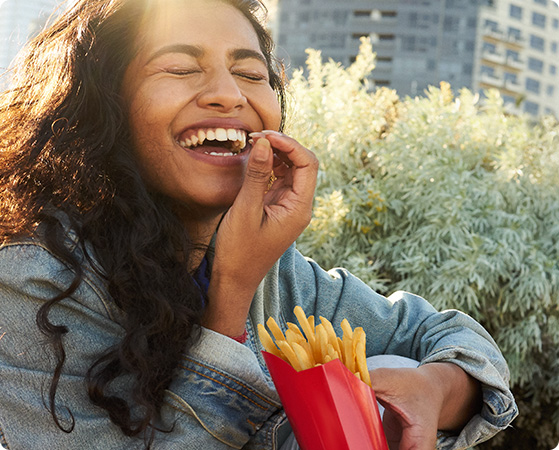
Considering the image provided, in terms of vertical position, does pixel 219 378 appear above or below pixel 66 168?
below

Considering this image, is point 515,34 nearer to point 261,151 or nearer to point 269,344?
point 261,151

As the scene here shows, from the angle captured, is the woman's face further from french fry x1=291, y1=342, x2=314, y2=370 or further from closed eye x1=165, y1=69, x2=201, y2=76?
french fry x1=291, y1=342, x2=314, y2=370

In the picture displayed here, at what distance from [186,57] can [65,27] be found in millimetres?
387

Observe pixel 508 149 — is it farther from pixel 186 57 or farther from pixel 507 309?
pixel 186 57

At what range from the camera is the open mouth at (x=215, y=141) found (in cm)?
160

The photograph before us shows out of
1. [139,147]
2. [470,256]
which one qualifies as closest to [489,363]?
[139,147]

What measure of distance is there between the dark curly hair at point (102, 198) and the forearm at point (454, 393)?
0.56 meters

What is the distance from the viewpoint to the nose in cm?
158

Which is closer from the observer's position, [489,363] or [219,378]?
[219,378]

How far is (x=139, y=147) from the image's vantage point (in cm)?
163

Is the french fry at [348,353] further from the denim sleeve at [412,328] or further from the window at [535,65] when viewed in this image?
the window at [535,65]

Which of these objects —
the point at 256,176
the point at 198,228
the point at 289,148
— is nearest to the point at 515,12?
the point at 198,228

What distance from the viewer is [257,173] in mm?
1428

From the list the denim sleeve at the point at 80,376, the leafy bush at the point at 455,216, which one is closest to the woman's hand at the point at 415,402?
the denim sleeve at the point at 80,376
